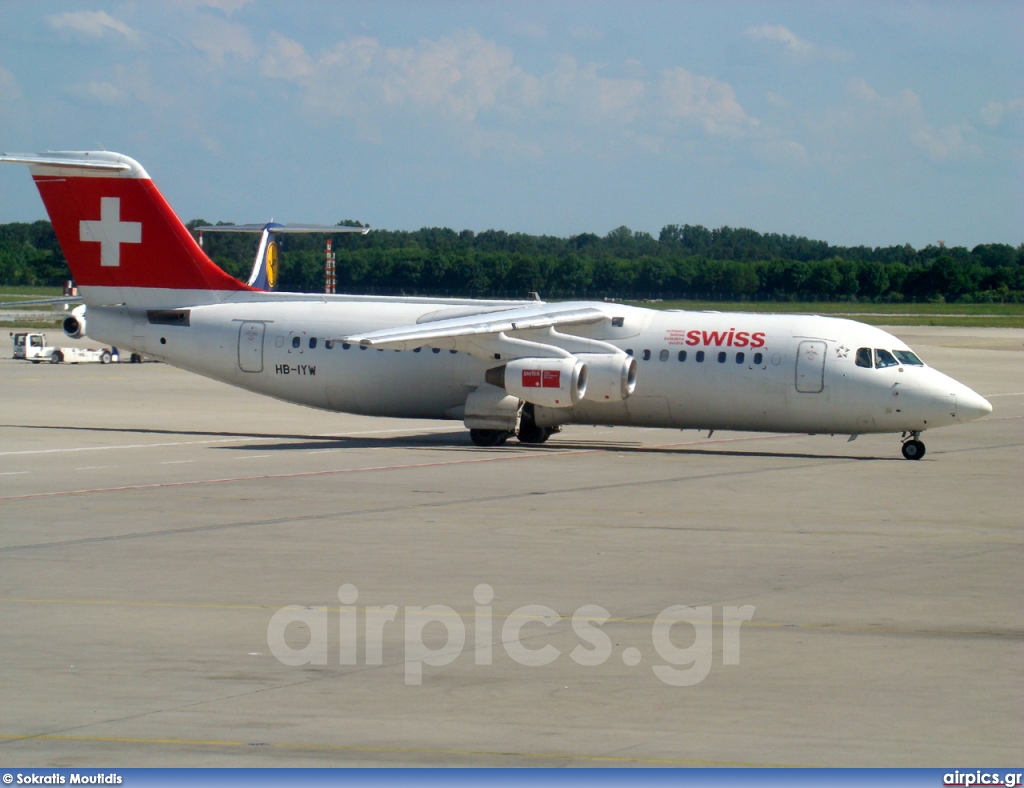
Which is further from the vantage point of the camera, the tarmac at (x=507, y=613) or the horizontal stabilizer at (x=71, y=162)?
the horizontal stabilizer at (x=71, y=162)

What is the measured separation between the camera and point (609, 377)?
28.5m

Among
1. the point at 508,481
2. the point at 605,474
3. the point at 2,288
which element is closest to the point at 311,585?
the point at 508,481

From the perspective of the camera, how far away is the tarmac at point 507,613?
9.04m

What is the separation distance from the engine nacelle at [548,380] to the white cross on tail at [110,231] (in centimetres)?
1041

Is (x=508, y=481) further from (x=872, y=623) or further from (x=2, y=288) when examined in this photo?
(x=2, y=288)

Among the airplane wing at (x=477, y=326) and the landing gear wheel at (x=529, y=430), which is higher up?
the airplane wing at (x=477, y=326)

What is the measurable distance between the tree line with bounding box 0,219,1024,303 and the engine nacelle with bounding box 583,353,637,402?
73.3 metres

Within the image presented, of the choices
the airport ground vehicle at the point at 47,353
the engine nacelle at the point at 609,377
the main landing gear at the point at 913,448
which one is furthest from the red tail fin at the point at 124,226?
the airport ground vehicle at the point at 47,353

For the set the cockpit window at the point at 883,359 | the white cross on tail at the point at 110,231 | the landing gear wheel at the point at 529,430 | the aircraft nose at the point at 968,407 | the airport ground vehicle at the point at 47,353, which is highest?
the white cross on tail at the point at 110,231

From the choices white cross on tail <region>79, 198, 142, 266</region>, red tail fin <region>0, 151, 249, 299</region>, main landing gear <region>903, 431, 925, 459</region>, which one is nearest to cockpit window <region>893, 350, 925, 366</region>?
main landing gear <region>903, 431, 925, 459</region>

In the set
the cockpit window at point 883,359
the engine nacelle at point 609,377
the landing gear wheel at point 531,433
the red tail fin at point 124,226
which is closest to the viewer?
the cockpit window at point 883,359

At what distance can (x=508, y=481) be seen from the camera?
23797 millimetres

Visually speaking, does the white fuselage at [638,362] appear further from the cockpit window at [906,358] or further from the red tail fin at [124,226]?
the red tail fin at [124,226]

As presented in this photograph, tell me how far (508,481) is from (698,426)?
7273 mm
